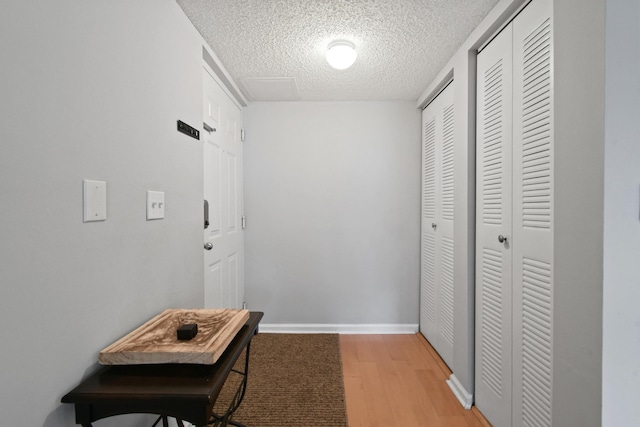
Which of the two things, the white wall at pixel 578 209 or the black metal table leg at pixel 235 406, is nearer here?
the white wall at pixel 578 209

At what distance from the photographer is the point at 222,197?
221cm

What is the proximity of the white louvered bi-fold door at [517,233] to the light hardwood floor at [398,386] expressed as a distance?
0.22 metres

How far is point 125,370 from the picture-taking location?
33.9 inches

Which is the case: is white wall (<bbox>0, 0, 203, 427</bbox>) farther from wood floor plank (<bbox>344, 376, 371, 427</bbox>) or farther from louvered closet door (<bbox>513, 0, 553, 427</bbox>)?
louvered closet door (<bbox>513, 0, 553, 427</bbox>)

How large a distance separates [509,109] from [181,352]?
1757 mm

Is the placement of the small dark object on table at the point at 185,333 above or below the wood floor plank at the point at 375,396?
above

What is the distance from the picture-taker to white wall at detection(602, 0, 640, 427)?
87cm

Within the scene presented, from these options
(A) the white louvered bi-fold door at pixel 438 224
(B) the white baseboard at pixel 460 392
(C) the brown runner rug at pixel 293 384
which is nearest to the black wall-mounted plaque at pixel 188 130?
(C) the brown runner rug at pixel 293 384

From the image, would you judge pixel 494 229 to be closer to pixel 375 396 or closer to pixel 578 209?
pixel 578 209

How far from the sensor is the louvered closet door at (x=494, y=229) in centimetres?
142

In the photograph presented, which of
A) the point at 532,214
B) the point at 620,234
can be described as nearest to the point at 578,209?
the point at 620,234

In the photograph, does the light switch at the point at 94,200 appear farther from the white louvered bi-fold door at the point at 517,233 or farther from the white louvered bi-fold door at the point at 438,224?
the white louvered bi-fold door at the point at 438,224

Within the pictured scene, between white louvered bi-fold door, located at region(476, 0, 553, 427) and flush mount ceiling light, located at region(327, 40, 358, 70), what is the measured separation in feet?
2.58

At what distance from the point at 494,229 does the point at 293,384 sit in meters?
1.64
